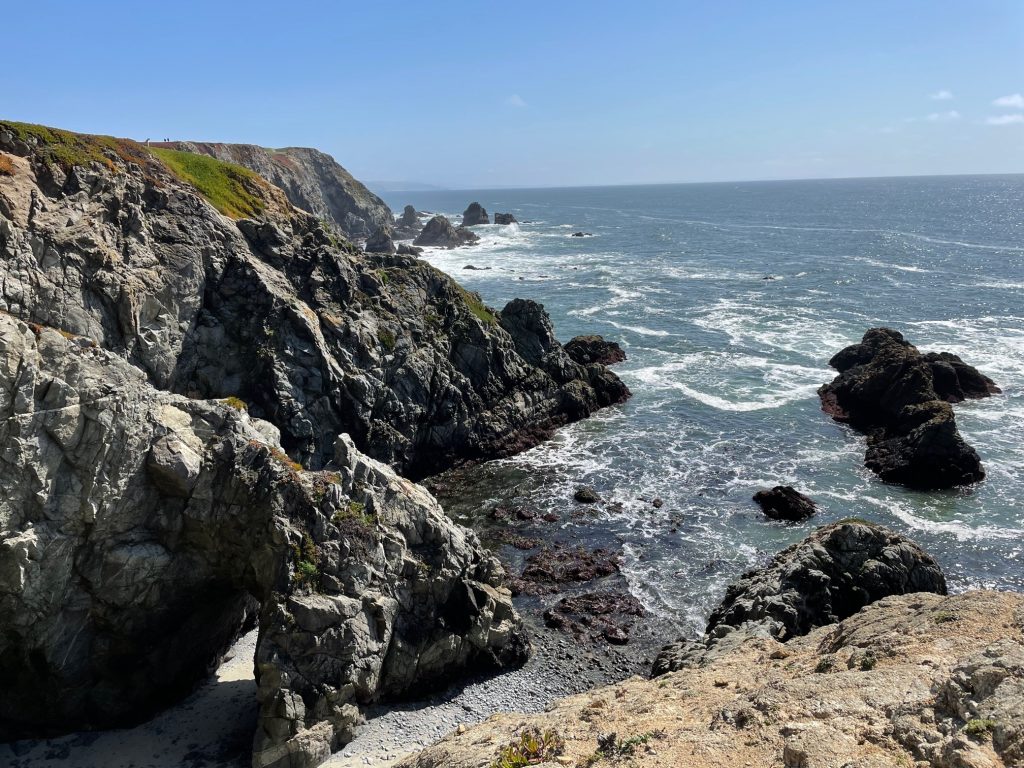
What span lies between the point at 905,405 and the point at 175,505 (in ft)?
180

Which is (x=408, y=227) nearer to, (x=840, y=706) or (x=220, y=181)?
(x=220, y=181)

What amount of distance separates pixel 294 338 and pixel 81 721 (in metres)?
25.9

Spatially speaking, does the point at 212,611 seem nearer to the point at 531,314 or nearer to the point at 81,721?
the point at 81,721

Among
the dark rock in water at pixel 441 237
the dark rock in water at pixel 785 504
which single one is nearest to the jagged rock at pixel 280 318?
the dark rock in water at pixel 785 504

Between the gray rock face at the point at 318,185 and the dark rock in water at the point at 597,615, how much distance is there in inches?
4358

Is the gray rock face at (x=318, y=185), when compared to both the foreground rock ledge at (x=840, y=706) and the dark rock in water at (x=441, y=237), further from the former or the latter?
the foreground rock ledge at (x=840, y=706)

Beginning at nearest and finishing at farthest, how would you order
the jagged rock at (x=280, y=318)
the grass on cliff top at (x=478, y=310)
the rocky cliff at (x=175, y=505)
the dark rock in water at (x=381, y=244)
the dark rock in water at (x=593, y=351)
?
the rocky cliff at (x=175, y=505) → the jagged rock at (x=280, y=318) → the grass on cliff top at (x=478, y=310) → the dark rock in water at (x=593, y=351) → the dark rock in water at (x=381, y=244)

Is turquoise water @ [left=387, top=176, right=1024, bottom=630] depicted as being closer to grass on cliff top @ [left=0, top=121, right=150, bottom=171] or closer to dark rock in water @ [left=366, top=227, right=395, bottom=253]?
dark rock in water @ [left=366, top=227, right=395, bottom=253]

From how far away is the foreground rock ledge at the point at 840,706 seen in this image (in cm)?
1305

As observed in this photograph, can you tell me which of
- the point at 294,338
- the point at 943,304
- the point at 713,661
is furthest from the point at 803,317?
the point at 713,661

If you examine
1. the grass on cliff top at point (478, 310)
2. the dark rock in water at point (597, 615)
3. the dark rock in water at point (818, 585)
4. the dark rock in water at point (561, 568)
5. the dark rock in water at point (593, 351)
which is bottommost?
the dark rock in water at point (597, 615)

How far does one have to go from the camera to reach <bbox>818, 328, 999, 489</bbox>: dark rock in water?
156 ft

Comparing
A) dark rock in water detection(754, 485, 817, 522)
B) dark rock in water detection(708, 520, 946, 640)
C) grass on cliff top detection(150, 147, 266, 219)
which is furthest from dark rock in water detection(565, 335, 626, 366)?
dark rock in water detection(708, 520, 946, 640)

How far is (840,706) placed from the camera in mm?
14953
